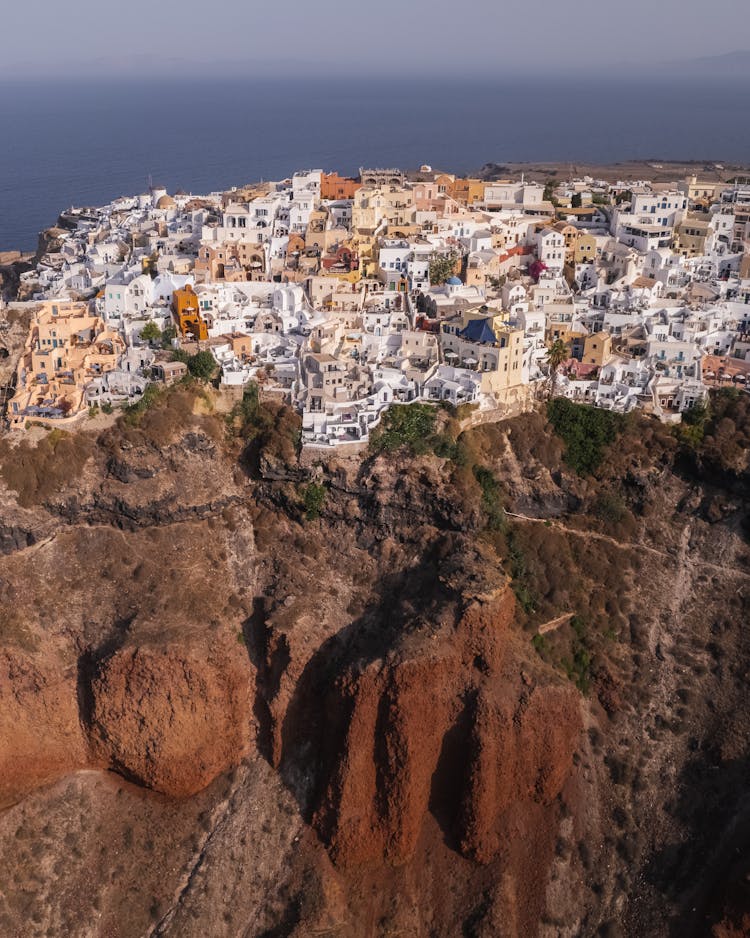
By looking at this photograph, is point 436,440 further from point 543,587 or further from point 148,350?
point 148,350

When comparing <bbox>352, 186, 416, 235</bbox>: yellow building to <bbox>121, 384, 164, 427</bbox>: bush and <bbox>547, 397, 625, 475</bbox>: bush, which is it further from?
<bbox>121, 384, 164, 427</bbox>: bush

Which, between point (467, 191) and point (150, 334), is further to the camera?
point (467, 191)

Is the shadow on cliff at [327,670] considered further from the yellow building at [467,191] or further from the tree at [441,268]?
the yellow building at [467,191]

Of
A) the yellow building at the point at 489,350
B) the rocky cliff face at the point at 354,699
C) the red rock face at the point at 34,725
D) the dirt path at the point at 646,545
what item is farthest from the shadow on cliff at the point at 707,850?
the red rock face at the point at 34,725

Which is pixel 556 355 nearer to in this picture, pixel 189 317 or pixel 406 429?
pixel 406 429

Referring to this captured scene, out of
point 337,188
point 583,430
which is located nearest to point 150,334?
point 583,430
